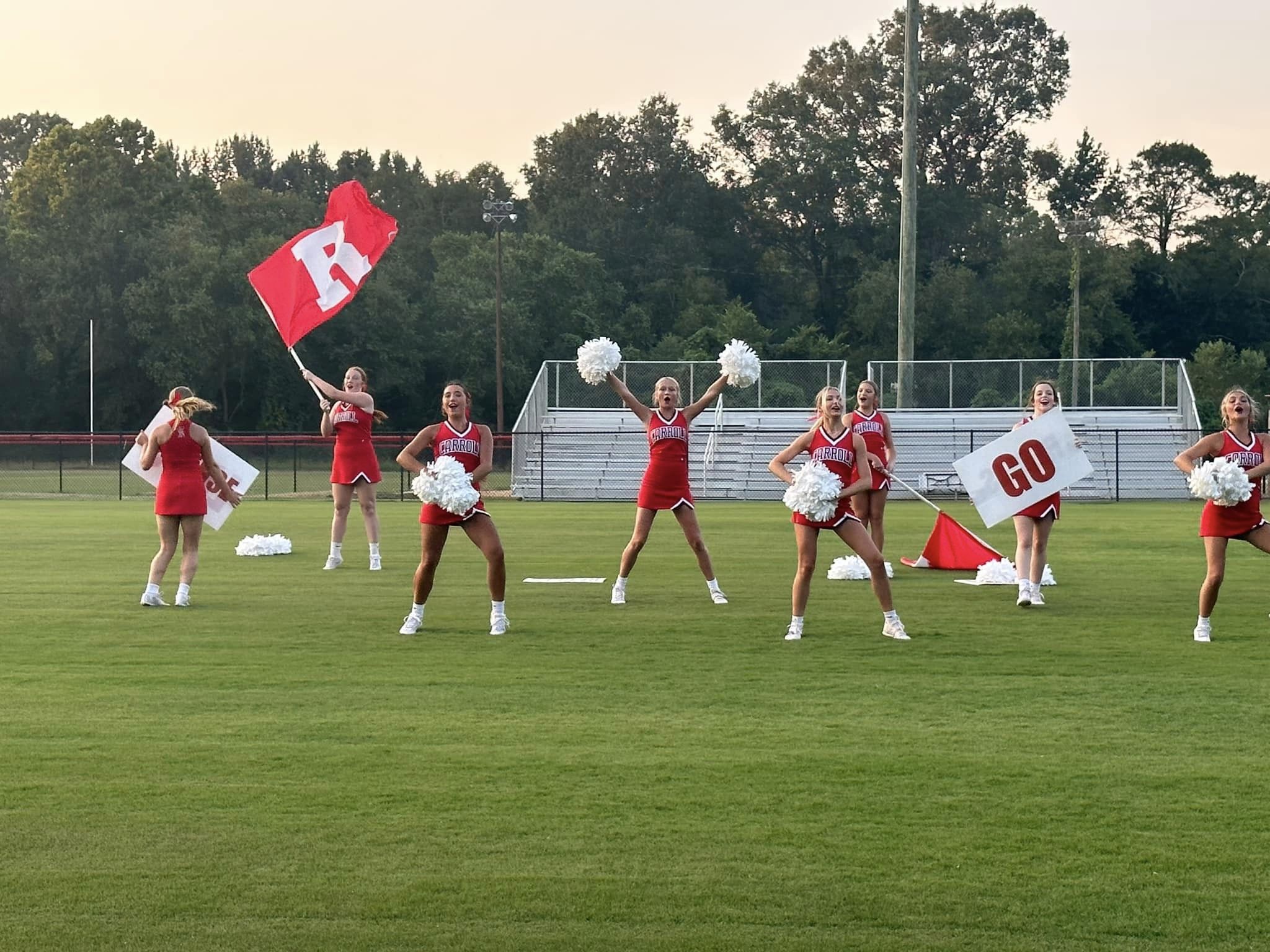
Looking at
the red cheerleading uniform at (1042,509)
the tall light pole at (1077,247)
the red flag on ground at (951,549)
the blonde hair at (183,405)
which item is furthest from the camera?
the tall light pole at (1077,247)

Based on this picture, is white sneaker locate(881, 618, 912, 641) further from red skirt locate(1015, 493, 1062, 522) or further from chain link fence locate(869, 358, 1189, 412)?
chain link fence locate(869, 358, 1189, 412)

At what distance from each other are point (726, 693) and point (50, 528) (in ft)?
53.7

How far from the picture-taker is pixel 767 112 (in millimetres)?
75375

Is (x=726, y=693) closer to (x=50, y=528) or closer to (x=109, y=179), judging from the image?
(x=50, y=528)

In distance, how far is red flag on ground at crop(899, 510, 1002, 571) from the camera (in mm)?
15000

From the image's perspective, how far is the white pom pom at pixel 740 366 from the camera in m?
12.1

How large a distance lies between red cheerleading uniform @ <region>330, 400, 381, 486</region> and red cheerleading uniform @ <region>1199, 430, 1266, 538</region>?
26.0ft

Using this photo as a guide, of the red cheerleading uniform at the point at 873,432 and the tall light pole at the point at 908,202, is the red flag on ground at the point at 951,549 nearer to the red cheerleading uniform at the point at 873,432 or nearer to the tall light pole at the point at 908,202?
the red cheerleading uniform at the point at 873,432

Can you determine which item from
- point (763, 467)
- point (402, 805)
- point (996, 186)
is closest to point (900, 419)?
point (763, 467)

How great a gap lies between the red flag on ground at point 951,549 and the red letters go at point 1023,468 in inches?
118

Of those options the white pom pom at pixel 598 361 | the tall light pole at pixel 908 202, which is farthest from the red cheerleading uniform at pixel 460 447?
the tall light pole at pixel 908 202

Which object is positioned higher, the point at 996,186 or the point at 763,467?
the point at 996,186

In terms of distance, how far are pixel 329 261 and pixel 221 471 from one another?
294 cm

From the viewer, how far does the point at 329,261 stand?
1488 centimetres
